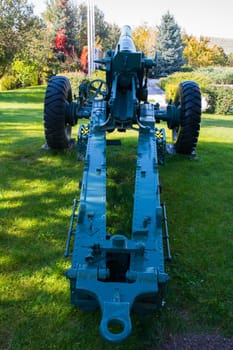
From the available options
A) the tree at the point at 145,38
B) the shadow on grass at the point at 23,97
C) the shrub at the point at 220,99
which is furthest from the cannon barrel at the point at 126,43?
the tree at the point at 145,38

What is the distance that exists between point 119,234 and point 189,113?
9.65 ft

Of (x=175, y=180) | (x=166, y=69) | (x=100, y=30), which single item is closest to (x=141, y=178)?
(x=175, y=180)

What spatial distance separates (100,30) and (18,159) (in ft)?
138

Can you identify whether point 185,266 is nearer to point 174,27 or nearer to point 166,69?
point 166,69

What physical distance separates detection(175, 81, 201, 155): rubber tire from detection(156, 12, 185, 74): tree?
1101 inches

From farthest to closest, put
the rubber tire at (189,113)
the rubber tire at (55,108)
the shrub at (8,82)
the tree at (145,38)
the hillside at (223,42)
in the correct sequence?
the hillside at (223,42) → the tree at (145,38) → the shrub at (8,82) → the rubber tire at (189,113) → the rubber tire at (55,108)

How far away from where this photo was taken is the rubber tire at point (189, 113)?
5.86 meters

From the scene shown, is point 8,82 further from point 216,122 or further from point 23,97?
point 216,122

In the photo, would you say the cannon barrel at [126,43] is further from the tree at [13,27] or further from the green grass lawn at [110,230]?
the tree at [13,27]

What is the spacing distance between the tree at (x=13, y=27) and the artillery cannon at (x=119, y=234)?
17.3 meters

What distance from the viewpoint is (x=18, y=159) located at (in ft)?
21.3

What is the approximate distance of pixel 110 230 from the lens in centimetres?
390

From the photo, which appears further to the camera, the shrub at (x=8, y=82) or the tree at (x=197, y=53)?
the tree at (x=197, y=53)

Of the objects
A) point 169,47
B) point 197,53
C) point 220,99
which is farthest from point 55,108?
point 197,53
